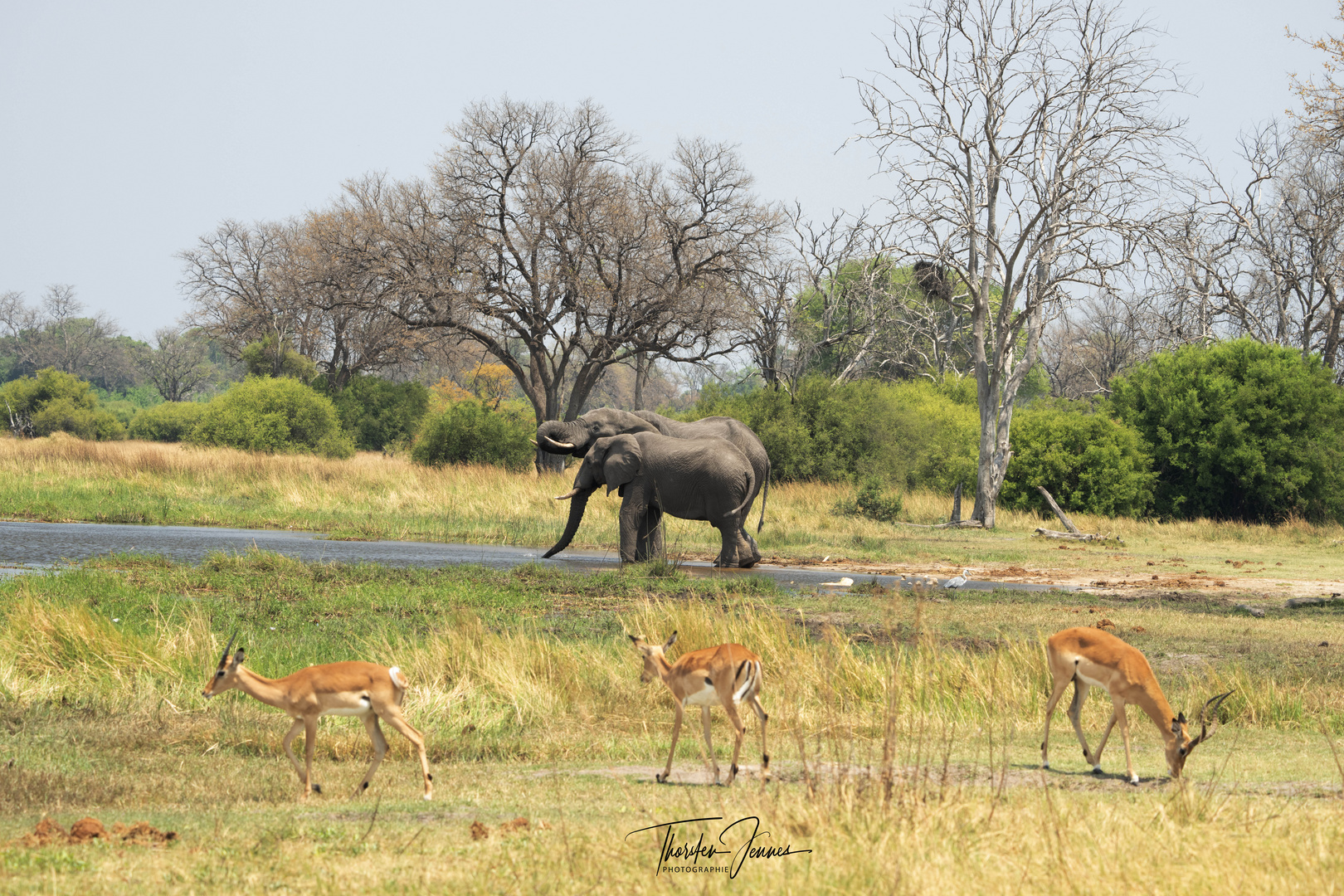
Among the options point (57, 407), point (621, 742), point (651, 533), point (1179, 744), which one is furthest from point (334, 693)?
point (57, 407)

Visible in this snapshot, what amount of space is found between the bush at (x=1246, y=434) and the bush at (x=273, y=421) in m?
34.6

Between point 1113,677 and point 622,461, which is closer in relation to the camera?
point 1113,677

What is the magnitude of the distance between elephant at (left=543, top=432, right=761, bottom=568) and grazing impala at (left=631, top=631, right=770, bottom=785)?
13791 millimetres

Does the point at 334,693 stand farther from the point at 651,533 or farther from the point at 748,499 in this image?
the point at 748,499

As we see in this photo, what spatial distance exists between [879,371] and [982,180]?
3063cm

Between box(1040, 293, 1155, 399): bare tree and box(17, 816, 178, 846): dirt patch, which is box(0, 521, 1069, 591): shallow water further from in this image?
box(1040, 293, 1155, 399): bare tree

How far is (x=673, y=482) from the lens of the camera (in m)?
21.0

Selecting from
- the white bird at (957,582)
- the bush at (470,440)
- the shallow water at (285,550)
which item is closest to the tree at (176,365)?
the bush at (470,440)

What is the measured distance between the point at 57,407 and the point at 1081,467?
51.7 metres

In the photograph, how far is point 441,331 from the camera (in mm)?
47469

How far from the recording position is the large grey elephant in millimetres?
22000

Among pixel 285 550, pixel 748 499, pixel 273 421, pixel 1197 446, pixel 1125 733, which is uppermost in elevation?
pixel 1197 446

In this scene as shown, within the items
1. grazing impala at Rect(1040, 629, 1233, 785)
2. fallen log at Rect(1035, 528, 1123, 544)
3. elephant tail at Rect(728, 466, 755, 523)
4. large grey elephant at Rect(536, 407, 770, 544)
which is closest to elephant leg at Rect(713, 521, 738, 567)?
elephant tail at Rect(728, 466, 755, 523)

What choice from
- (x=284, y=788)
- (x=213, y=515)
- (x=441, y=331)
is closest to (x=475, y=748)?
(x=284, y=788)
